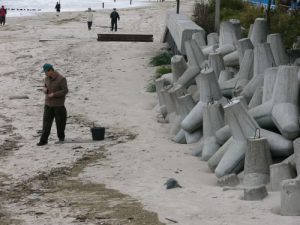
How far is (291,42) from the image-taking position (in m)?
18.1

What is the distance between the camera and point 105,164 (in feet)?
38.9

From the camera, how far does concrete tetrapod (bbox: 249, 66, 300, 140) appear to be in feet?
35.8

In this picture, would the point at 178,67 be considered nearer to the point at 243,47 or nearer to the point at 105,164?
the point at 243,47

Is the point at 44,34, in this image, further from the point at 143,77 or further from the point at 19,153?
the point at 19,153

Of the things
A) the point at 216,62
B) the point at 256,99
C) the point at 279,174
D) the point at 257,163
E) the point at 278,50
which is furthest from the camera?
the point at 216,62

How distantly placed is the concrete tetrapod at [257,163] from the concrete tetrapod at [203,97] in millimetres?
2944

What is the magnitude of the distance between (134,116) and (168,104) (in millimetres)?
1141

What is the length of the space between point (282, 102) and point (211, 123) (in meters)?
1.38

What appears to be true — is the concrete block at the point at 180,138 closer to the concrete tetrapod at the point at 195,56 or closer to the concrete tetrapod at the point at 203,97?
the concrete tetrapod at the point at 203,97

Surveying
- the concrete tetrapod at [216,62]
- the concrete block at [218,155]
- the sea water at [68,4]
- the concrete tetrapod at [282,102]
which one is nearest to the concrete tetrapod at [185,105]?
the concrete tetrapod at [216,62]

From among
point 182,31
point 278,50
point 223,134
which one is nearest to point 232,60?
point 278,50

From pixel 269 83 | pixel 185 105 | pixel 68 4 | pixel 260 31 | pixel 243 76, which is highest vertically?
pixel 260 31

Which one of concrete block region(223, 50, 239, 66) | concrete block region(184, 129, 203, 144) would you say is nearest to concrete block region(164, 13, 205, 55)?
concrete block region(223, 50, 239, 66)

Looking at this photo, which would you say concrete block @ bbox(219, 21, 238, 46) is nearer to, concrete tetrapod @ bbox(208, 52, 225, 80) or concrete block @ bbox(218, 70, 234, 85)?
concrete tetrapod @ bbox(208, 52, 225, 80)
